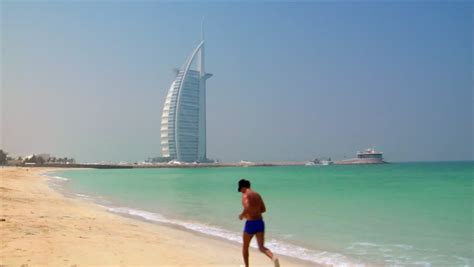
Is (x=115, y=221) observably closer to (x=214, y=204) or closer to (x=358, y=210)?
(x=214, y=204)

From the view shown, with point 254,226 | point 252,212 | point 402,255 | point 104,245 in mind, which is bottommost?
point 402,255

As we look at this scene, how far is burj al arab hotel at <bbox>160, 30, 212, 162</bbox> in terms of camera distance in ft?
493

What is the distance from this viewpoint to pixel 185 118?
499 feet

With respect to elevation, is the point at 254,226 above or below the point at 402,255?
above

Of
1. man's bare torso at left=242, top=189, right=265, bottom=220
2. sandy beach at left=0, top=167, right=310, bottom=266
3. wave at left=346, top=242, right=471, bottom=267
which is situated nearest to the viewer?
man's bare torso at left=242, top=189, right=265, bottom=220

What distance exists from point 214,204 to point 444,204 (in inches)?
415

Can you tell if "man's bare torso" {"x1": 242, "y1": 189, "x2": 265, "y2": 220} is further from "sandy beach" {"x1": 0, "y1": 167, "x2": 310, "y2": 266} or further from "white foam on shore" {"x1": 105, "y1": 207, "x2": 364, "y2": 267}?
"white foam on shore" {"x1": 105, "y1": 207, "x2": 364, "y2": 267}

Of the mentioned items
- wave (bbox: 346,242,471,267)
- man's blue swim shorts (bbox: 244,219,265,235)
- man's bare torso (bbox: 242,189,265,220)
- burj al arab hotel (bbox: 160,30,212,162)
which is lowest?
wave (bbox: 346,242,471,267)

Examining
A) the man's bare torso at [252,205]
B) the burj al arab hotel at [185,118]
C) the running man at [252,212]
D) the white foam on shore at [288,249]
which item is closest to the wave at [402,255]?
the white foam on shore at [288,249]

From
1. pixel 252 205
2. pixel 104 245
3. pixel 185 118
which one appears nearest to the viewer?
pixel 252 205

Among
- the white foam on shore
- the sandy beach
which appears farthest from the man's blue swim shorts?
the white foam on shore

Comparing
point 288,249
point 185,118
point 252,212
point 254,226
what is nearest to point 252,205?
point 252,212

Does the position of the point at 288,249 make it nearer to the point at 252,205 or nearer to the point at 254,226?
the point at 254,226

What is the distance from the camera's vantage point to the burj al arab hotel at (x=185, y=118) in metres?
150
